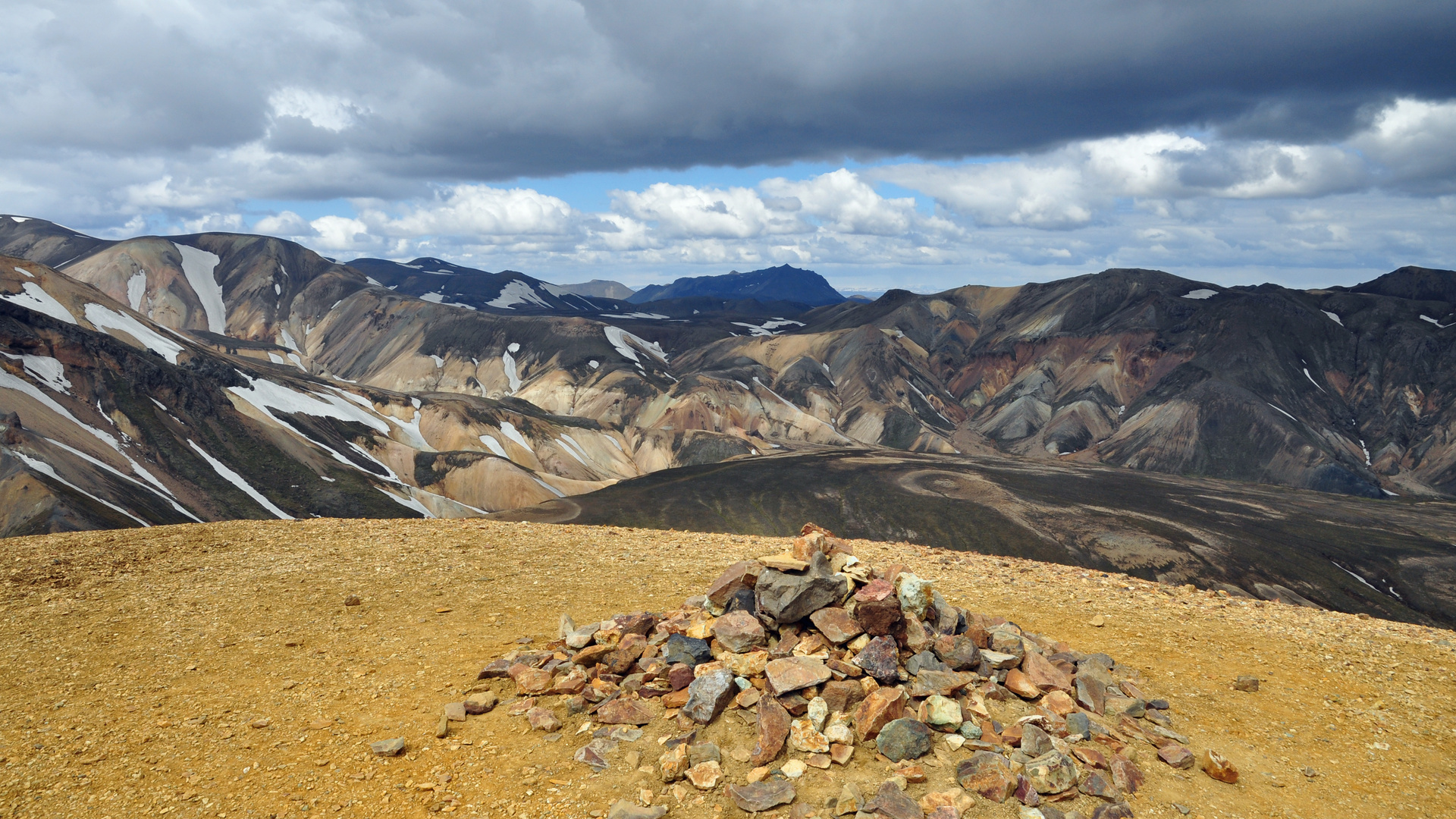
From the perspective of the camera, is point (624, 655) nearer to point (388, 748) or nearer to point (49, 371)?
point (388, 748)

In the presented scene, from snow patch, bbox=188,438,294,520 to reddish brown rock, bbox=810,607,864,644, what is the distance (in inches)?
2993

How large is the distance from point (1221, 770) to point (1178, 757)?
0.51 m

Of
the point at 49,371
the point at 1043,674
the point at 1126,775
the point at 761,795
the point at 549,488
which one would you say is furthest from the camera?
the point at 549,488

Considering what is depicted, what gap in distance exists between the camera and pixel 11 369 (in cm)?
7344

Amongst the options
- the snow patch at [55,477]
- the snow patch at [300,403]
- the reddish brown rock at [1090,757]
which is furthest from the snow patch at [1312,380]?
the snow patch at [55,477]

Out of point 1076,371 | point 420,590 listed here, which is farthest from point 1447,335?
point 420,590

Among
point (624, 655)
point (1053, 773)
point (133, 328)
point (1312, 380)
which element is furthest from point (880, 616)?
point (1312, 380)

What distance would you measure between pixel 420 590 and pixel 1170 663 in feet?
50.3

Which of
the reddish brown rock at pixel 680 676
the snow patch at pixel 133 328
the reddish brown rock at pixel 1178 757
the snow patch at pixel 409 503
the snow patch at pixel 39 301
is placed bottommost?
the snow patch at pixel 409 503

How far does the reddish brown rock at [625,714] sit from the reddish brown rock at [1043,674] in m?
6.01

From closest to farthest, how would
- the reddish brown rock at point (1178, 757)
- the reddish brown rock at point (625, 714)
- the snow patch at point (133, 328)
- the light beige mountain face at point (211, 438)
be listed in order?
the reddish brown rock at point (1178, 757) → the reddish brown rock at point (625, 714) → the light beige mountain face at point (211, 438) → the snow patch at point (133, 328)

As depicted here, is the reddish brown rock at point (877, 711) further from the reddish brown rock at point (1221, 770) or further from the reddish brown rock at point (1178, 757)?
the reddish brown rock at point (1221, 770)

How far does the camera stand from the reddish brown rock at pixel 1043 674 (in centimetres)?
1202

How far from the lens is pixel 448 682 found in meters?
12.4
